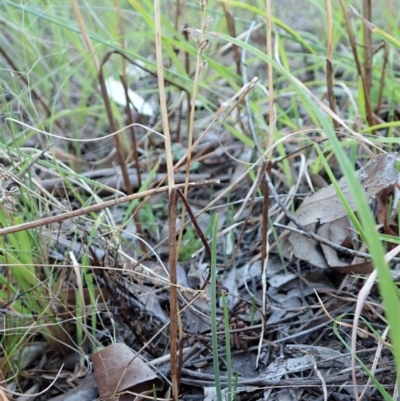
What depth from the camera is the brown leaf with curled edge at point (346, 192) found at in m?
0.93

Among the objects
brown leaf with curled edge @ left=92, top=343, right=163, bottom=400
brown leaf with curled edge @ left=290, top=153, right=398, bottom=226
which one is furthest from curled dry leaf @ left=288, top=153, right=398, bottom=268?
brown leaf with curled edge @ left=92, top=343, right=163, bottom=400

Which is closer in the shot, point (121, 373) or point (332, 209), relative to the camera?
point (121, 373)

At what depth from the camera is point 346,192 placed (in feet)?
3.33

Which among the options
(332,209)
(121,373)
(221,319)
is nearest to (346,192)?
(332,209)

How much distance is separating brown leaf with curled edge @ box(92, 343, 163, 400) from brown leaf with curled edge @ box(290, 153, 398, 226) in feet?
1.48

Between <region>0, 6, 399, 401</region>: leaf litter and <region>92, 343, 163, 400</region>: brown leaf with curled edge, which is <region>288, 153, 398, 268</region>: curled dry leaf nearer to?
<region>0, 6, 399, 401</region>: leaf litter

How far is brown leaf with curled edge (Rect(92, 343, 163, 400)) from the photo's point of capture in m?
0.94

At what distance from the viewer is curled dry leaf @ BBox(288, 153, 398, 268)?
0.94m

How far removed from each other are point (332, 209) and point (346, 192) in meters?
0.05

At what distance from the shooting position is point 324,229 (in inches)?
47.2

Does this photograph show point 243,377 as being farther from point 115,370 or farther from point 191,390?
point 115,370

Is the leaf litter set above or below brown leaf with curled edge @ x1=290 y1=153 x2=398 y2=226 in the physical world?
below

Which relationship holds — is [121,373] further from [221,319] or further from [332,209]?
[332,209]

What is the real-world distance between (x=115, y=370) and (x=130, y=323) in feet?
0.32
